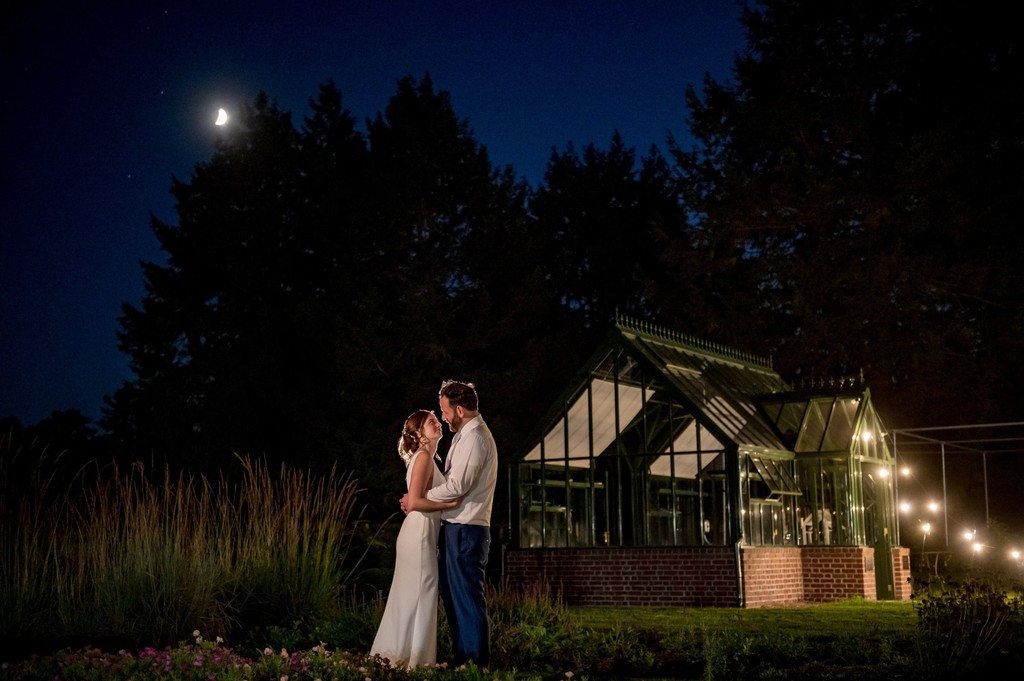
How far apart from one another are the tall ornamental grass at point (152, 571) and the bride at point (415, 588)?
6.50 feet

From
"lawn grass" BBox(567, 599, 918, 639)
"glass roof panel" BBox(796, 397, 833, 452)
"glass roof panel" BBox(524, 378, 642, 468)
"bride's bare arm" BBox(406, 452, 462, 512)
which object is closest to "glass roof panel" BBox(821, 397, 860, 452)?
"glass roof panel" BBox(796, 397, 833, 452)

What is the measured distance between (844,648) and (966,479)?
2150 centimetres

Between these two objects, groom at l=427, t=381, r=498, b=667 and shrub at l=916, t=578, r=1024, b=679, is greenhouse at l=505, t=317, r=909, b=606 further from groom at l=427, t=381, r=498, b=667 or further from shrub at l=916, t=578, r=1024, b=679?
groom at l=427, t=381, r=498, b=667

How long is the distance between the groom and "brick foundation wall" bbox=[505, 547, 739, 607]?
7643 millimetres

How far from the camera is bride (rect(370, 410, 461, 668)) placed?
7.58 m

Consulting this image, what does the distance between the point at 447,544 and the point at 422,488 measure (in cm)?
39

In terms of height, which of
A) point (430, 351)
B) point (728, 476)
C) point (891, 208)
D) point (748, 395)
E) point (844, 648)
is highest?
point (891, 208)

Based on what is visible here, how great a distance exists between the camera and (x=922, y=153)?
24.8 meters

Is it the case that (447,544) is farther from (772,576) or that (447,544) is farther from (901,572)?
(901,572)

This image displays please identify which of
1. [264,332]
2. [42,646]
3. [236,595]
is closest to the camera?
[42,646]

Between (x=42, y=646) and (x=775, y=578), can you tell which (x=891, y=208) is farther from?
(x=42, y=646)

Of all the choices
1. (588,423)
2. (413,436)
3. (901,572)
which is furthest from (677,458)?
(413,436)

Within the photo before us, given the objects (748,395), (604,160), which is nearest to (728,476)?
(748,395)

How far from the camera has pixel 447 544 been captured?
24.8ft
